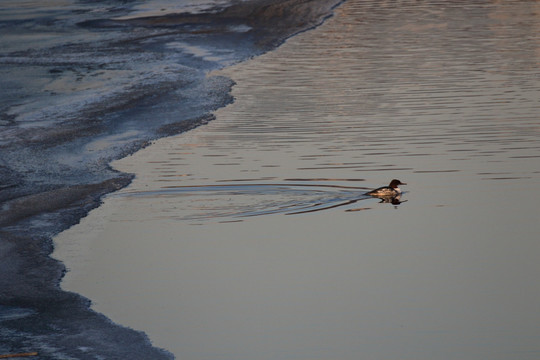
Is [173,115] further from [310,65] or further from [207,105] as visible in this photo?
[310,65]

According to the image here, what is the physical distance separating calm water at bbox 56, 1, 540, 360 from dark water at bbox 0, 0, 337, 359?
351 millimetres

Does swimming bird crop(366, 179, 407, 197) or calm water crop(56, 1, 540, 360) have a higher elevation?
swimming bird crop(366, 179, 407, 197)

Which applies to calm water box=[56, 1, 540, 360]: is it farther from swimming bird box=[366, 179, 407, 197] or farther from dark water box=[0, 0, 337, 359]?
dark water box=[0, 0, 337, 359]

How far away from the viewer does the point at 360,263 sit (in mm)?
9078

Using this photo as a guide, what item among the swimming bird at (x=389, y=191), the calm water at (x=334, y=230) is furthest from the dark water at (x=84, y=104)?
the swimming bird at (x=389, y=191)

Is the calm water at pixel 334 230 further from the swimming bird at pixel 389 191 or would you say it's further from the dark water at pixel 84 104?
the dark water at pixel 84 104

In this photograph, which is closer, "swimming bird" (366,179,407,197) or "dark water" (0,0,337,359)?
"dark water" (0,0,337,359)

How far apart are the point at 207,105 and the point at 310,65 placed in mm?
4668

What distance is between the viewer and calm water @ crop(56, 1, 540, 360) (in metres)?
7.59

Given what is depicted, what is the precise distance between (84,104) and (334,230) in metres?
8.64

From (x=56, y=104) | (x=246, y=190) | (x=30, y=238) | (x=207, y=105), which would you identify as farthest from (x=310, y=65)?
(x=30, y=238)

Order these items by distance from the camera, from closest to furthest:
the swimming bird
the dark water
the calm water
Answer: the calm water → the dark water → the swimming bird

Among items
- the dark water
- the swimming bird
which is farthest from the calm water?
the dark water

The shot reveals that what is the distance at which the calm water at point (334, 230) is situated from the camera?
7.59 m
